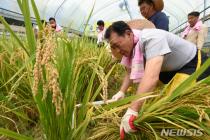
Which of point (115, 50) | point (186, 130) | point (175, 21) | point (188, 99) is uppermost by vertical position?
point (115, 50)

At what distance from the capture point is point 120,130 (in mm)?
1322

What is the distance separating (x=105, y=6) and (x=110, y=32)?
14.0 m

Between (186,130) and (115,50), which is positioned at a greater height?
(115,50)

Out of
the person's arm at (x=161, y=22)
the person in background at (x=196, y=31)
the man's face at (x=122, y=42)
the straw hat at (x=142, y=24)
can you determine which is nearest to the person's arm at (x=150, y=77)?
the man's face at (x=122, y=42)

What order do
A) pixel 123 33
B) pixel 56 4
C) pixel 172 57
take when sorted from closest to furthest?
pixel 123 33
pixel 172 57
pixel 56 4

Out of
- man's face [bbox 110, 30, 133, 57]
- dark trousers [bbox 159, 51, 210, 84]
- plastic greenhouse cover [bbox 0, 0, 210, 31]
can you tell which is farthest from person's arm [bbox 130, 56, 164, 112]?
plastic greenhouse cover [bbox 0, 0, 210, 31]

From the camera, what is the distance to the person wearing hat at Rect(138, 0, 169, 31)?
2365 mm

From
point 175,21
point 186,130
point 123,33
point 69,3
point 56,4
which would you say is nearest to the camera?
point 186,130

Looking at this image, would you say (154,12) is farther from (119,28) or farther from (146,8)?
(119,28)

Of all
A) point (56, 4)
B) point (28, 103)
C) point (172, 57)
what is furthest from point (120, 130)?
point (56, 4)

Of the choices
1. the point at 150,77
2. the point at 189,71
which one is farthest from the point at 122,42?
the point at 189,71

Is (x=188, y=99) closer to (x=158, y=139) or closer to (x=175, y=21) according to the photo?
(x=158, y=139)

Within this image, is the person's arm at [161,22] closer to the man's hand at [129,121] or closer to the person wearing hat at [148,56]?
the person wearing hat at [148,56]

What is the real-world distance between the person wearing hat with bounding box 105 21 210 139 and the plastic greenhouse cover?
6542 mm
